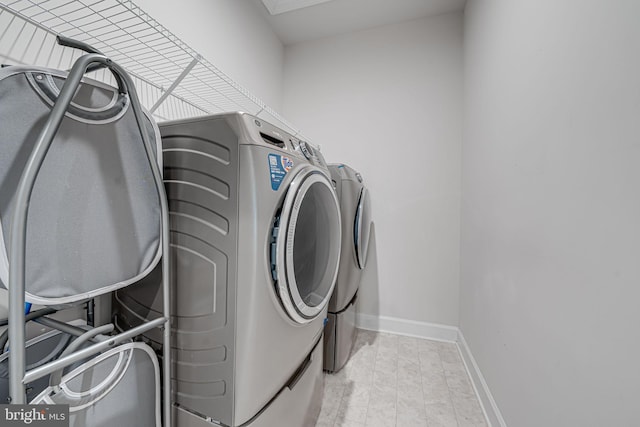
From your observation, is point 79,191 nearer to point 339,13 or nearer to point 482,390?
point 482,390

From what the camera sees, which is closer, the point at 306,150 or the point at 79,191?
the point at 79,191

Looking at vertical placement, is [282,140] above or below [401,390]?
above

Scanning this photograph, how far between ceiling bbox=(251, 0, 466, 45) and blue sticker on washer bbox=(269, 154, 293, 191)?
2.03 meters

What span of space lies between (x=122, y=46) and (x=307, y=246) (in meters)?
1.32

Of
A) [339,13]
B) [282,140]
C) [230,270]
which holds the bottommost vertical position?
[230,270]

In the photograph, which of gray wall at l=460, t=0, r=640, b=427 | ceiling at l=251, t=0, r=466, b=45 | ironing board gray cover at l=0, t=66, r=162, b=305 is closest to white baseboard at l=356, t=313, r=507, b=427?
gray wall at l=460, t=0, r=640, b=427

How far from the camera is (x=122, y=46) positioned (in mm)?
1213

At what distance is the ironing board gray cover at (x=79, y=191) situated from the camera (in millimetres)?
528

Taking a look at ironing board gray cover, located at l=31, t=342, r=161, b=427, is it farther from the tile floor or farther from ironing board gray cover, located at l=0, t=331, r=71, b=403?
the tile floor

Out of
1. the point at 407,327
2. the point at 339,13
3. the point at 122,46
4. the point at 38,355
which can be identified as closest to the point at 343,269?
the point at 407,327

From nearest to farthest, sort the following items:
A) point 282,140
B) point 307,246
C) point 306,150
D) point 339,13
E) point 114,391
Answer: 1. point 114,391
2. point 282,140
3. point 306,150
4. point 307,246
5. point 339,13

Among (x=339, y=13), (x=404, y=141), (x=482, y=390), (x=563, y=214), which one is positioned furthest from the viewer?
(x=404, y=141)

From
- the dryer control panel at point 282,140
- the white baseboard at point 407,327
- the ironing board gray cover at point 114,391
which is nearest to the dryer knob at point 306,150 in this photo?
the dryer control panel at point 282,140

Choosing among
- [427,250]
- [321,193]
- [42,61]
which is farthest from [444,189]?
[42,61]
